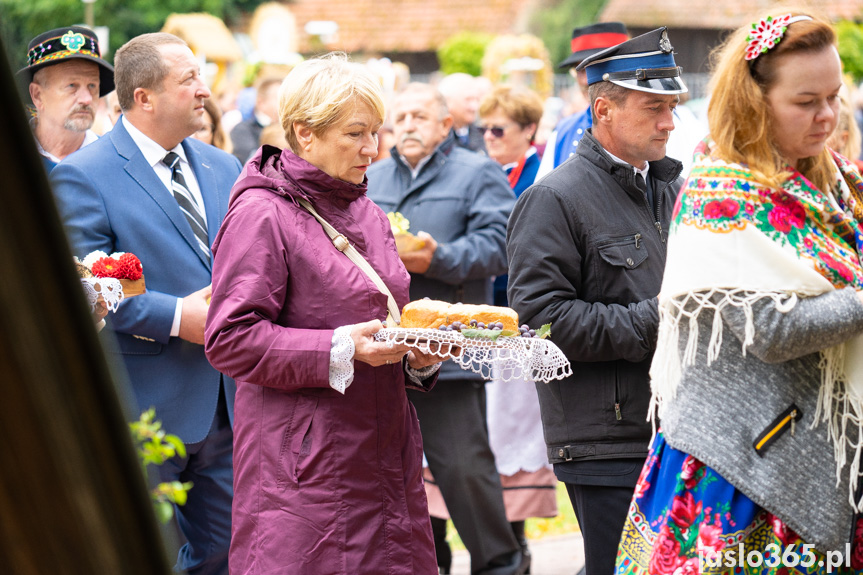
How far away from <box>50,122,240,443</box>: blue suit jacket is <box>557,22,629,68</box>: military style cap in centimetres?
309

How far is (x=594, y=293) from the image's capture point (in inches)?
126

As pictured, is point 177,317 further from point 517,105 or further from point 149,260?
point 517,105

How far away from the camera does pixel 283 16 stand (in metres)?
24.8

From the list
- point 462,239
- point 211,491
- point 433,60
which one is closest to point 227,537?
point 211,491

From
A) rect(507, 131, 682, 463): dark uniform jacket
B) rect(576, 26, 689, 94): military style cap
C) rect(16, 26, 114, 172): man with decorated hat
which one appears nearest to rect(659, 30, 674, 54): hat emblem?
rect(576, 26, 689, 94): military style cap

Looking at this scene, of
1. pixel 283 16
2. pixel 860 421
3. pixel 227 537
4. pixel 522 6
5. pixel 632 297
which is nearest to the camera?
pixel 860 421

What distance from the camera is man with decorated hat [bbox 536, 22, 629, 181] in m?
5.16

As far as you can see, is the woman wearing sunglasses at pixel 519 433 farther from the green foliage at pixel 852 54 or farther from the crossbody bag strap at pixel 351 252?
the green foliage at pixel 852 54

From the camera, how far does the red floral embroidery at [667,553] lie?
2371 mm

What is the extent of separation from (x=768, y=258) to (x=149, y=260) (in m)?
2.40

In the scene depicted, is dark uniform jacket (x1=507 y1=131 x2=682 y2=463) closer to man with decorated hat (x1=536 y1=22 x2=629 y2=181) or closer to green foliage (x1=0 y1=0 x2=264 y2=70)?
man with decorated hat (x1=536 y1=22 x2=629 y2=181)

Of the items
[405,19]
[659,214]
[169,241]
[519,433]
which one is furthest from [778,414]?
[405,19]

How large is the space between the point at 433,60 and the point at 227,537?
91.6 ft

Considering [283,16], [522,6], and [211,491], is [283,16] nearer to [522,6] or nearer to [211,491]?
[522,6]
